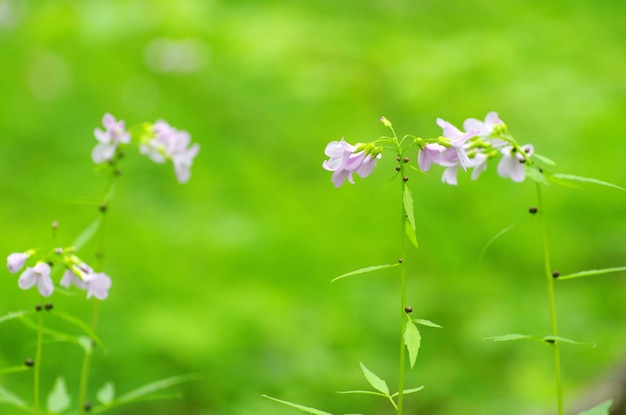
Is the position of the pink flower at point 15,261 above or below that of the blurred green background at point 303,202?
below

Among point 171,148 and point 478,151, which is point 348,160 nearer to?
point 478,151

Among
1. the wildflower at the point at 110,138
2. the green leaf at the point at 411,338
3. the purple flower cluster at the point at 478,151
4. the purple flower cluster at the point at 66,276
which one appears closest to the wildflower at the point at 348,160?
the purple flower cluster at the point at 478,151

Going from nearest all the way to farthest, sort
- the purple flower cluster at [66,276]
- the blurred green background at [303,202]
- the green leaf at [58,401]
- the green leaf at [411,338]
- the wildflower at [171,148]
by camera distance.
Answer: the green leaf at [411,338], the purple flower cluster at [66,276], the green leaf at [58,401], the wildflower at [171,148], the blurred green background at [303,202]

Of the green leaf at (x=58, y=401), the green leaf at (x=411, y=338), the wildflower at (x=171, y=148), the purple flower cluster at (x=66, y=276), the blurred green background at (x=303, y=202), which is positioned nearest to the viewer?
the green leaf at (x=411, y=338)

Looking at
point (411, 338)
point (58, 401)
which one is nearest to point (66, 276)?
point (58, 401)

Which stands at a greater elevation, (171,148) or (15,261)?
(171,148)

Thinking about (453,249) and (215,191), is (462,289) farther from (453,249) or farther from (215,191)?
(215,191)

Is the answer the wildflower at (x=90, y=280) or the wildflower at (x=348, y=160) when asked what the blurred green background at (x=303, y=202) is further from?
the wildflower at (x=348, y=160)

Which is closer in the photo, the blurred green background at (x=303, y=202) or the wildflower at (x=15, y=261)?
the wildflower at (x=15, y=261)
